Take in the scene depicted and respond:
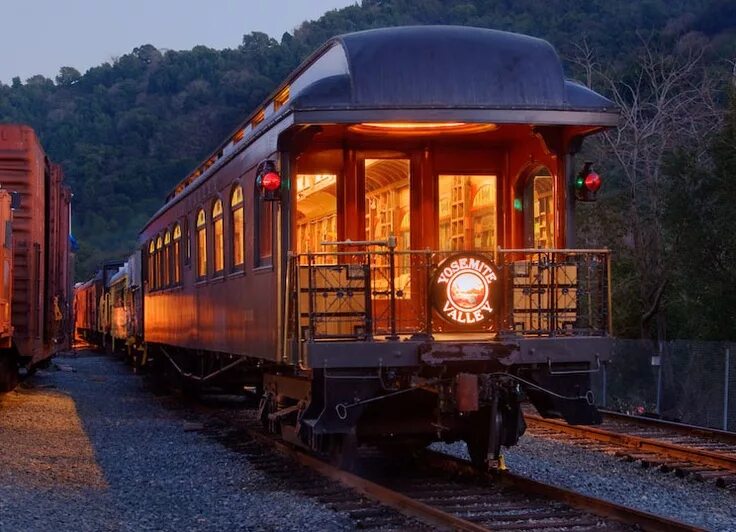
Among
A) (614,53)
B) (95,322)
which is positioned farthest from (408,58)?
(614,53)

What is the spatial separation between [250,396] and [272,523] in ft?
38.9

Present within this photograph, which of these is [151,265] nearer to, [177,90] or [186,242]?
[186,242]

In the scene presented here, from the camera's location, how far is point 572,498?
877 centimetres

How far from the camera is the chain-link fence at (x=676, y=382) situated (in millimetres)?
17516

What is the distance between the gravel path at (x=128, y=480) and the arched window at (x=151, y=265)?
3.42 m

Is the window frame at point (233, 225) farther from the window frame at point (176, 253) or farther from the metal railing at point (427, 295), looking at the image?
the window frame at point (176, 253)

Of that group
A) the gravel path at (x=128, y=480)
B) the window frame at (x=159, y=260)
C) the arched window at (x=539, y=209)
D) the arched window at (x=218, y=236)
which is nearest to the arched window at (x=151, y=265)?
the window frame at (x=159, y=260)

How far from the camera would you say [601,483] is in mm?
10289

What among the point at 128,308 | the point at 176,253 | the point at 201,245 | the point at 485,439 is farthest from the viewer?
the point at 128,308

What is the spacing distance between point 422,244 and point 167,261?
9072 mm

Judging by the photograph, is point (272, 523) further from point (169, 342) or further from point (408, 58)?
point (169, 342)

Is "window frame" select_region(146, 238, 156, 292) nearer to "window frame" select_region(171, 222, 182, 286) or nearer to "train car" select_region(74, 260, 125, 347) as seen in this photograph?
"window frame" select_region(171, 222, 182, 286)

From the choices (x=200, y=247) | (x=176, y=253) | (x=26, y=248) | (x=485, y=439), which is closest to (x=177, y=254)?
(x=176, y=253)

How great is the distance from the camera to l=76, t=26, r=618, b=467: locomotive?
928 cm
